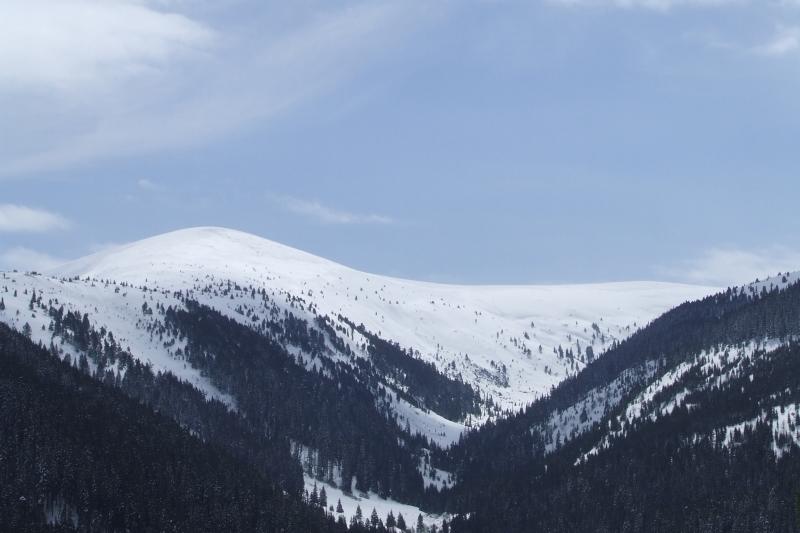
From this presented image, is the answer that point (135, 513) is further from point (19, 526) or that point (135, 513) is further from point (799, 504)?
point (799, 504)

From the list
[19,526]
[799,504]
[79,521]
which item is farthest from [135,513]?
[799,504]

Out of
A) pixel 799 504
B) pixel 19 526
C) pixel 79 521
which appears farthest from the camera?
pixel 79 521

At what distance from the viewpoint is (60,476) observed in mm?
199375

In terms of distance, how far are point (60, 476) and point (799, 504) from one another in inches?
5831

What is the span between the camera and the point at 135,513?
19888 centimetres

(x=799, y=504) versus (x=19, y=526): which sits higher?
(x=799, y=504)

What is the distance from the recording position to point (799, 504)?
104 meters

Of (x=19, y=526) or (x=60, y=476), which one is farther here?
(x=60, y=476)

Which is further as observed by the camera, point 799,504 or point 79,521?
point 79,521

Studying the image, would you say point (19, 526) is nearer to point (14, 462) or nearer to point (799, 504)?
point (14, 462)

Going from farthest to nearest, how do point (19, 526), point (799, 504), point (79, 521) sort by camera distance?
point (79, 521) < point (19, 526) < point (799, 504)

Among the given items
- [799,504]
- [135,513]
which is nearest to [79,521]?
[135,513]

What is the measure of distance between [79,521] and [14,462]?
18905mm

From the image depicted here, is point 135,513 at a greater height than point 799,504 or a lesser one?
lesser
